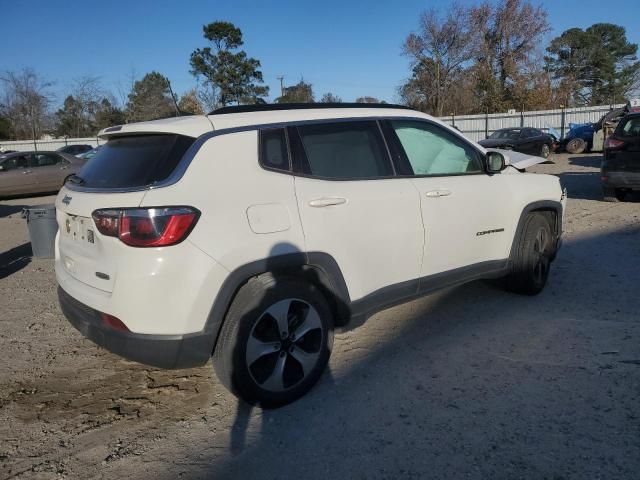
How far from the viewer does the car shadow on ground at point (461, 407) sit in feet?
8.39

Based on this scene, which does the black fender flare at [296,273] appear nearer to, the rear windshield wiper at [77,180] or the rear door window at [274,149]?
the rear door window at [274,149]

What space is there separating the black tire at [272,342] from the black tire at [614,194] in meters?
8.93

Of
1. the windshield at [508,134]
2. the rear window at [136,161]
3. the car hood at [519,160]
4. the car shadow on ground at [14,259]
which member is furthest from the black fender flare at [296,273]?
the windshield at [508,134]

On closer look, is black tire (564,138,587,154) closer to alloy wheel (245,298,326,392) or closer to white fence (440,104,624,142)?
white fence (440,104,624,142)

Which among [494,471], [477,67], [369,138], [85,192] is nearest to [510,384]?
[494,471]

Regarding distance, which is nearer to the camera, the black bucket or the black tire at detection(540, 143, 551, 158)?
A: the black bucket

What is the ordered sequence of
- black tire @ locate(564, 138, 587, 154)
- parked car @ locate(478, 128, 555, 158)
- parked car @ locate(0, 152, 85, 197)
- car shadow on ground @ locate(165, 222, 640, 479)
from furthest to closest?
black tire @ locate(564, 138, 587, 154) → parked car @ locate(478, 128, 555, 158) → parked car @ locate(0, 152, 85, 197) → car shadow on ground @ locate(165, 222, 640, 479)

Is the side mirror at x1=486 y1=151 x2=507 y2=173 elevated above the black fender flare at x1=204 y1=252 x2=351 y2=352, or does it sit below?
above

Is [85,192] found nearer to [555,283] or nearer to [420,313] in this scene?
[420,313]

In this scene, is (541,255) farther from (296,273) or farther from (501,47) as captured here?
(501,47)

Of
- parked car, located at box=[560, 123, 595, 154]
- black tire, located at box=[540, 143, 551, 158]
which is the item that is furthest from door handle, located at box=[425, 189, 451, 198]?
parked car, located at box=[560, 123, 595, 154]

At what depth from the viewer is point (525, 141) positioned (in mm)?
22312

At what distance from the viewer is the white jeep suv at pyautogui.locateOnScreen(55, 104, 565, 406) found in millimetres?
2662

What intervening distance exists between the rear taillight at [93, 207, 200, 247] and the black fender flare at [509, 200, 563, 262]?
3.02 metres
